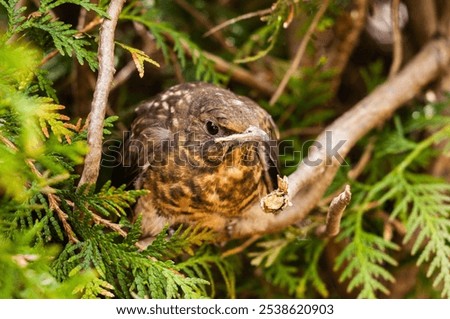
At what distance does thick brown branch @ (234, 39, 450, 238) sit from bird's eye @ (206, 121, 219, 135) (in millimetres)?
265

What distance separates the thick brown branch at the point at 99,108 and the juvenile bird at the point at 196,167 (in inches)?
14.8

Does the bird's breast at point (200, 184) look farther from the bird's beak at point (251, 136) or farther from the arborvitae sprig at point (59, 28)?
the arborvitae sprig at point (59, 28)

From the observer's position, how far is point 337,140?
1.81 m

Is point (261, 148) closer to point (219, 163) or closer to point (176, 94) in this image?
point (219, 163)

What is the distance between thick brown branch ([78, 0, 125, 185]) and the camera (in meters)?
1.28

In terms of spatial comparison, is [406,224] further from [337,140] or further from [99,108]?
[99,108]

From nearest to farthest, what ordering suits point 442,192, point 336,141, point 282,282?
point 336,141
point 282,282
point 442,192

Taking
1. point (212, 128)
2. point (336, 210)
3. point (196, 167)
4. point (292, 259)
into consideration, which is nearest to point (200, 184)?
point (196, 167)

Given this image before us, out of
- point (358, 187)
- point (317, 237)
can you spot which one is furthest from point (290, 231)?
point (358, 187)

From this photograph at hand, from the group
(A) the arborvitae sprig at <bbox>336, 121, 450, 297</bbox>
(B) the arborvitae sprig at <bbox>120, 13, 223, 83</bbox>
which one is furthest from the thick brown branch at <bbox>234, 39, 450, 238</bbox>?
(B) the arborvitae sprig at <bbox>120, 13, 223, 83</bbox>

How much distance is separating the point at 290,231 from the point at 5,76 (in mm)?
1092

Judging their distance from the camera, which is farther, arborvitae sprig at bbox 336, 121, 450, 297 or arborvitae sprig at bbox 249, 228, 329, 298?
arborvitae sprig at bbox 249, 228, 329, 298

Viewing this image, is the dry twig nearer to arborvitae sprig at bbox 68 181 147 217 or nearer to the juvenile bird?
the juvenile bird
